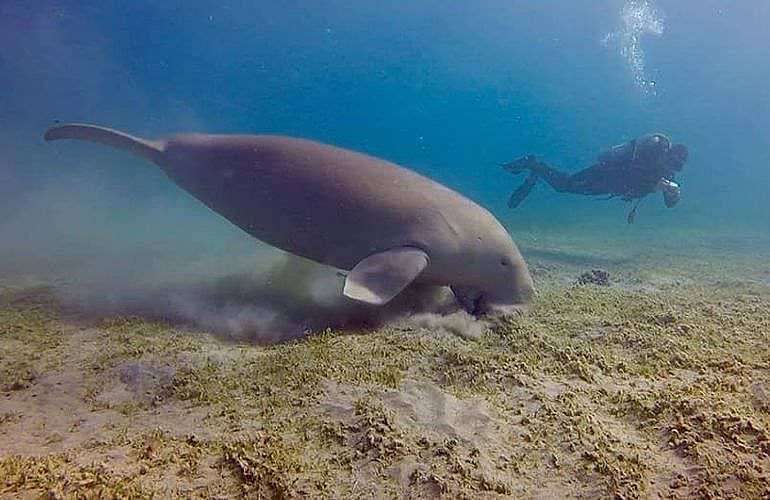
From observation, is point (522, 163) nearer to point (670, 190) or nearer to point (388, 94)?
point (670, 190)

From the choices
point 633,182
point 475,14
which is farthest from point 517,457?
point 475,14

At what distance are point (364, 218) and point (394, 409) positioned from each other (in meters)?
2.45

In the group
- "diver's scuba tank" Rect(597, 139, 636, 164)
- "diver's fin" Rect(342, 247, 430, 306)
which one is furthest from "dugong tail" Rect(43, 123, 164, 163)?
"diver's scuba tank" Rect(597, 139, 636, 164)

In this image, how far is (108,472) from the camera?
7.26 feet

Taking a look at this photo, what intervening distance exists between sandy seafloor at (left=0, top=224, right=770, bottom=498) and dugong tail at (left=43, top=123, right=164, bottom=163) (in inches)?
91.8

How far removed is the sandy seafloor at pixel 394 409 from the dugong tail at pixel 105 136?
2332mm

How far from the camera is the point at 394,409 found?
9.27ft

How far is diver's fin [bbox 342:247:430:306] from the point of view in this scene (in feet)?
13.2

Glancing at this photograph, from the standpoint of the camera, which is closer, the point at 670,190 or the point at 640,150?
the point at 670,190

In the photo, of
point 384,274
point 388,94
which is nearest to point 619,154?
point 384,274

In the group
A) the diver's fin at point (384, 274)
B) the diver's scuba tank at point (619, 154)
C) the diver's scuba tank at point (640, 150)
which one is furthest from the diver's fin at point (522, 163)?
the diver's fin at point (384, 274)

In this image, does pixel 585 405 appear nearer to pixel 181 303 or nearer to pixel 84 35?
pixel 181 303

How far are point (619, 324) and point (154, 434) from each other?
3.84 metres

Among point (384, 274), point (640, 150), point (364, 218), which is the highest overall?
point (640, 150)
